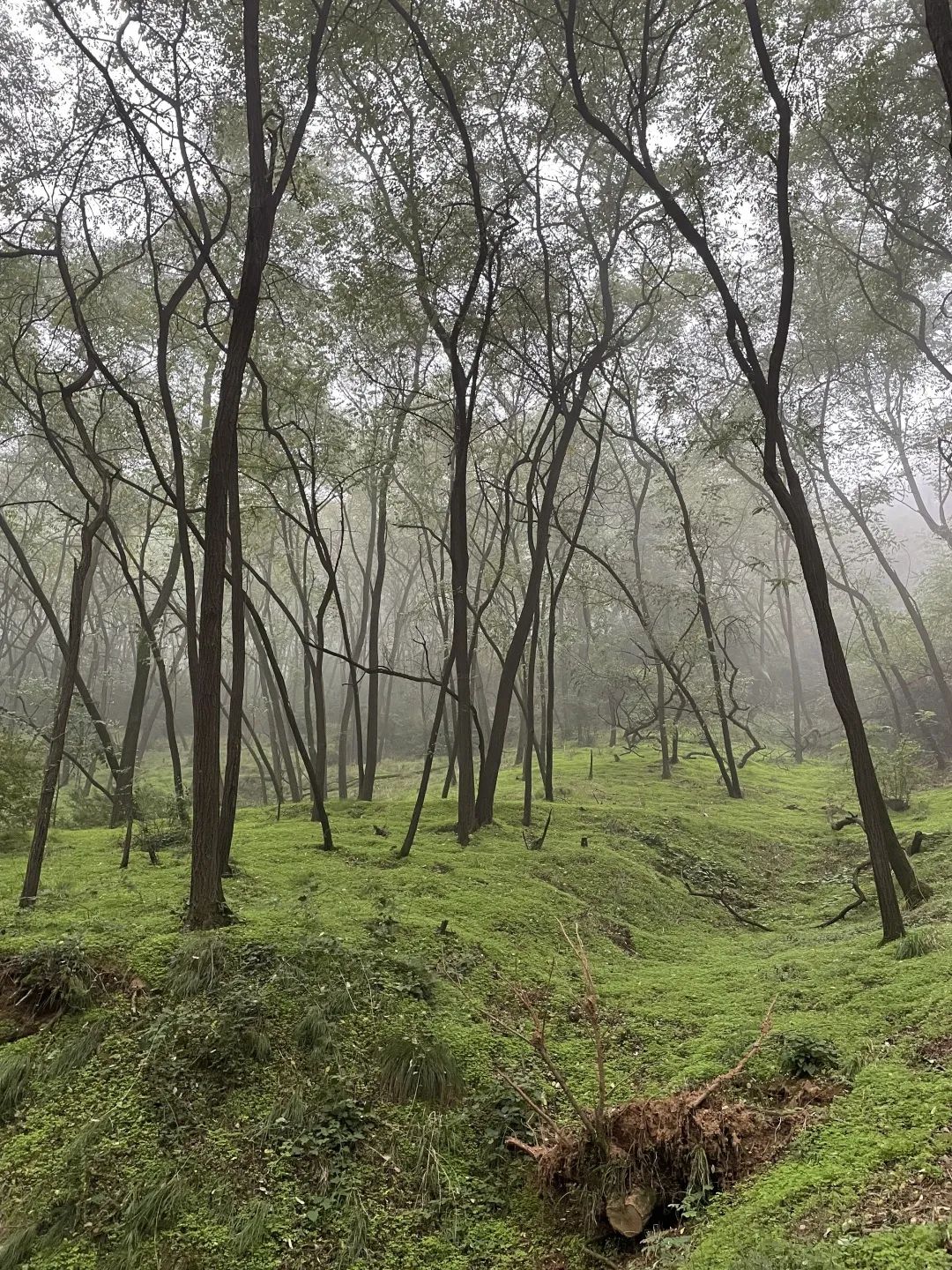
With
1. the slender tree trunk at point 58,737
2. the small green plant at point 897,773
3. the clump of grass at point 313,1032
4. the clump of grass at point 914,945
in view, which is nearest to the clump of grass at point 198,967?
the clump of grass at point 313,1032

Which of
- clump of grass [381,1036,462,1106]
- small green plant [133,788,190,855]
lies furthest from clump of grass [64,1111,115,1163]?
small green plant [133,788,190,855]

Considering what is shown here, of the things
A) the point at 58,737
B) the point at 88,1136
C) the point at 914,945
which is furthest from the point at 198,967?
the point at 914,945

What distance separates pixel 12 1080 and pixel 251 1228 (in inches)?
66.4

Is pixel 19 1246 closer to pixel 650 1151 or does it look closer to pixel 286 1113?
pixel 286 1113

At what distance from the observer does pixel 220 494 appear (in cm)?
549

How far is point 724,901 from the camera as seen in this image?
8.30m

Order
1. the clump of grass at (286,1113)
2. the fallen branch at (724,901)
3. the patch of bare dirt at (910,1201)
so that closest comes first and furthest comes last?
the patch of bare dirt at (910,1201) < the clump of grass at (286,1113) < the fallen branch at (724,901)

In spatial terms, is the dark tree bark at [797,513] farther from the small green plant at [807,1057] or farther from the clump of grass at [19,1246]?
the clump of grass at [19,1246]

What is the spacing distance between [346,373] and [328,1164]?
40.9ft

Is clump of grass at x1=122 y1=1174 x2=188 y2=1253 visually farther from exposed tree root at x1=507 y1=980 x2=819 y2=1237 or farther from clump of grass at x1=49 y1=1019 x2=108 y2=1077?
exposed tree root at x1=507 y1=980 x2=819 y2=1237

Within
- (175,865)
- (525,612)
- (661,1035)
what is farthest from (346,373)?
(661,1035)

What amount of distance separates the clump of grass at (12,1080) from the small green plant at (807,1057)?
160 inches

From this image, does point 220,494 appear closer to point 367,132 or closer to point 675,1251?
point 675,1251

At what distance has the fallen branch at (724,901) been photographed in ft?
24.5
